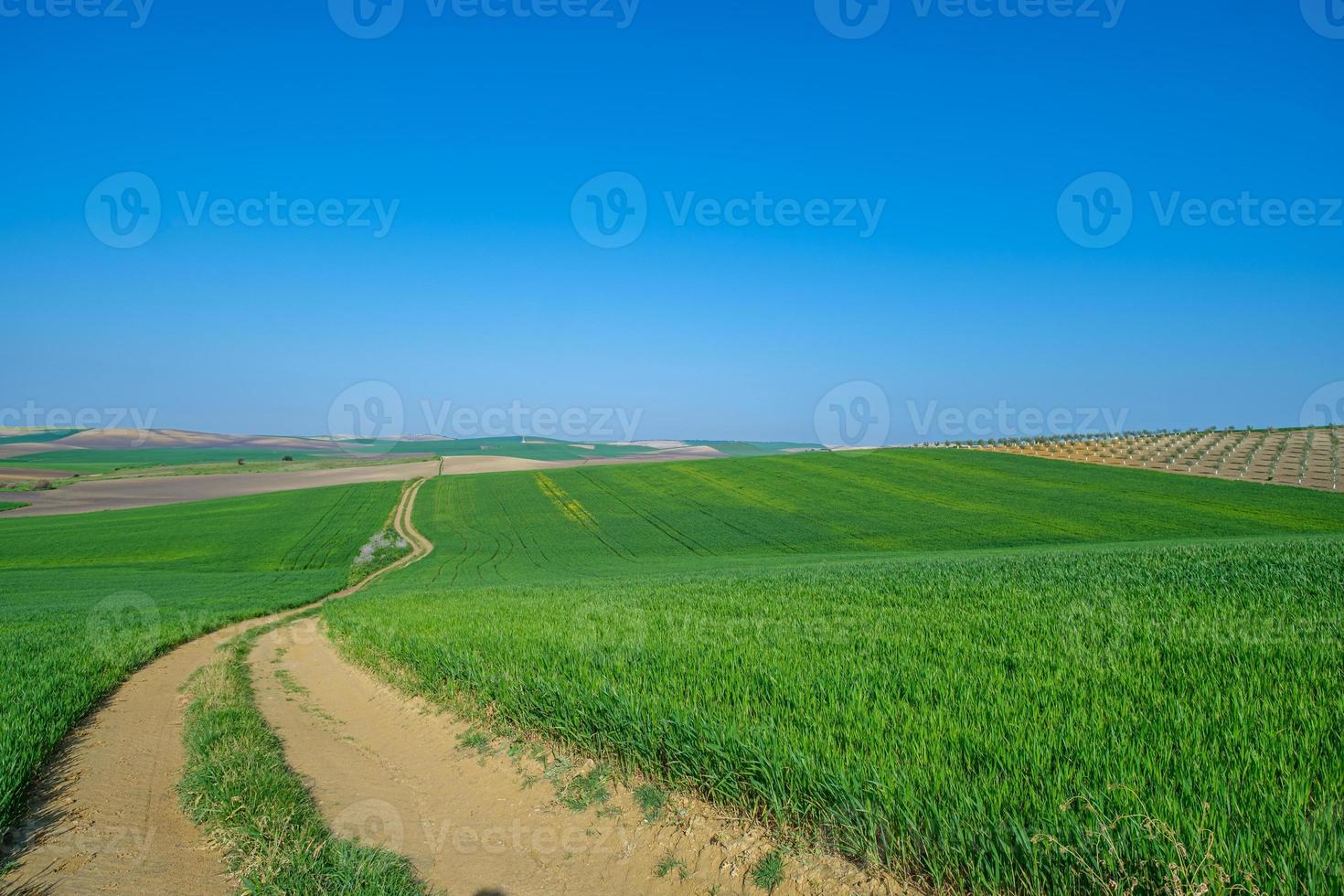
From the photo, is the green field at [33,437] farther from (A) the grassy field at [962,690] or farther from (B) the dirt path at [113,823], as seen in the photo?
(B) the dirt path at [113,823]

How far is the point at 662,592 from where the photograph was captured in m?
17.7

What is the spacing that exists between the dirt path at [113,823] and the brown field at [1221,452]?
64.4 metres

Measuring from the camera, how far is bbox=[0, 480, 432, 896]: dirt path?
4.90 meters

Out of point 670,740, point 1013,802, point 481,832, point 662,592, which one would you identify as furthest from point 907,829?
point 662,592

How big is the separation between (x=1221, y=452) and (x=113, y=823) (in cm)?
7765

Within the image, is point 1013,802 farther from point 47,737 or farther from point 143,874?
point 47,737

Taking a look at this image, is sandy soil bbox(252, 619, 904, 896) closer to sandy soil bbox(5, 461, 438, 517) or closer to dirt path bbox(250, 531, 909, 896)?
dirt path bbox(250, 531, 909, 896)

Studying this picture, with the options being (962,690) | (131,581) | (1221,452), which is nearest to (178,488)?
(131,581)

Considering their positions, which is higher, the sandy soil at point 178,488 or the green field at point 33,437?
the green field at point 33,437

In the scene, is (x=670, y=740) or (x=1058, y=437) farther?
(x=1058, y=437)

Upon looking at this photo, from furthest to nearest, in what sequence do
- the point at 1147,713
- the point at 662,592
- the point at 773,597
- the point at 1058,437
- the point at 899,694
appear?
the point at 1058,437
the point at 662,592
the point at 773,597
the point at 899,694
the point at 1147,713

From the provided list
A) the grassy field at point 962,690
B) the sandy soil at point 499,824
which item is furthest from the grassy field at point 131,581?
the grassy field at point 962,690

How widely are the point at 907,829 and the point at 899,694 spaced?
2489mm

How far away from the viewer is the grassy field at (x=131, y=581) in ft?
29.4
